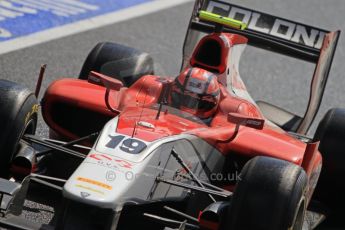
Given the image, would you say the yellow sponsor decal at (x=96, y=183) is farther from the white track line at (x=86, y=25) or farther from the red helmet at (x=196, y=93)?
the white track line at (x=86, y=25)

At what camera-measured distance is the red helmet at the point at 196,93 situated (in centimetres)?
761

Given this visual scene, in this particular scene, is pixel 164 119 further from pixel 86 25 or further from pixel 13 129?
pixel 86 25

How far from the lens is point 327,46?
907 centimetres

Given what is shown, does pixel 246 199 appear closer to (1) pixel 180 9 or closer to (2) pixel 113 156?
(2) pixel 113 156

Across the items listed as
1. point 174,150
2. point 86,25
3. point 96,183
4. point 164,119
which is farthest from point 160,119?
point 86,25

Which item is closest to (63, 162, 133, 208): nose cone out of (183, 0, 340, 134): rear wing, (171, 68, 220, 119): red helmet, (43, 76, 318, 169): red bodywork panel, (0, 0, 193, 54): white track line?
(43, 76, 318, 169): red bodywork panel

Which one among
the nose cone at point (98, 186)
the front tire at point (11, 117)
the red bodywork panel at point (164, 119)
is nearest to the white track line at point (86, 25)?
the red bodywork panel at point (164, 119)

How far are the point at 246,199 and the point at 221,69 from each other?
212 centimetres

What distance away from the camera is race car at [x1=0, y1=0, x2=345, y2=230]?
20.1ft

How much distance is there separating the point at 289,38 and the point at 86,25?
4.17 metres

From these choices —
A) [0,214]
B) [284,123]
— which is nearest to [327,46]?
[284,123]

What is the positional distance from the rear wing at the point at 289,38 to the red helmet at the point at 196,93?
1.47 m

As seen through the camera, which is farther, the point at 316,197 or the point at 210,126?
the point at 316,197

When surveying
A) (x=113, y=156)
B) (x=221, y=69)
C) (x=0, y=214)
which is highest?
(x=221, y=69)
